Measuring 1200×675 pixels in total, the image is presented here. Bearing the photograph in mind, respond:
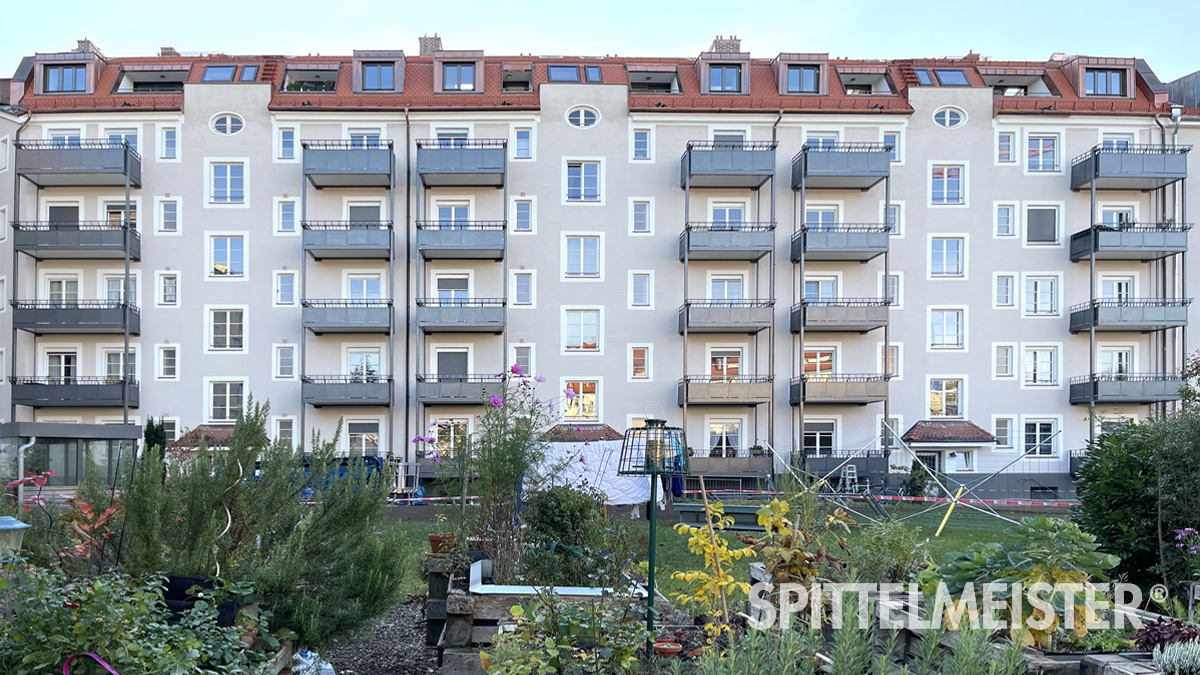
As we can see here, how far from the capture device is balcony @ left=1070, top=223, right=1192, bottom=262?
31859 mm

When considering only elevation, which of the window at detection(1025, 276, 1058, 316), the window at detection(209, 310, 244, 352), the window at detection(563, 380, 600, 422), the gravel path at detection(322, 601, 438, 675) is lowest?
the gravel path at detection(322, 601, 438, 675)

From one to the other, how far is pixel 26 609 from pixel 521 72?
32.7 metres

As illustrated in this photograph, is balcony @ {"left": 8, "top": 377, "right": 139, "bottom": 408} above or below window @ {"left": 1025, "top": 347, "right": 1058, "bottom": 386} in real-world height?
below

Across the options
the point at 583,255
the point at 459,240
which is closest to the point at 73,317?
the point at 459,240

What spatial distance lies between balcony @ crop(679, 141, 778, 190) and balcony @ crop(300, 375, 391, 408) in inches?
496

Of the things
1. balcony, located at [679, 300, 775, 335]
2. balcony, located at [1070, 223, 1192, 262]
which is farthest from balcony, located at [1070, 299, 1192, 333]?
balcony, located at [679, 300, 775, 335]

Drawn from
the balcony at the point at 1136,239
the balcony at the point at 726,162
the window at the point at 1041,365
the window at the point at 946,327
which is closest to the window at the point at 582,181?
the balcony at the point at 726,162

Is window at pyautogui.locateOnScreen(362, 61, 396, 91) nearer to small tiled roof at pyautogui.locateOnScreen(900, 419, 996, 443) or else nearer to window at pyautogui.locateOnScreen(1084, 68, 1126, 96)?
small tiled roof at pyautogui.locateOnScreen(900, 419, 996, 443)

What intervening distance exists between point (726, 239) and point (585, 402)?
7.48 metres

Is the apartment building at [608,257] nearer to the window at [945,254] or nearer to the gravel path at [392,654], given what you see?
the window at [945,254]

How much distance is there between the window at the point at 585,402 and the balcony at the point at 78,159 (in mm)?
16612

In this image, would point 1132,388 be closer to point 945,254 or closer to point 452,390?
point 945,254

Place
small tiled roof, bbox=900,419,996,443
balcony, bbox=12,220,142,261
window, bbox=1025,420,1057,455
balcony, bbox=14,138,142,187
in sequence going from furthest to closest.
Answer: window, bbox=1025,420,1057,455 → small tiled roof, bbox=900,419,996,443 → balcony, bbox=12,220,142,261 → balcony, bbox=14,138,142,187

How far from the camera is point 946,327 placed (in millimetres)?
33000
